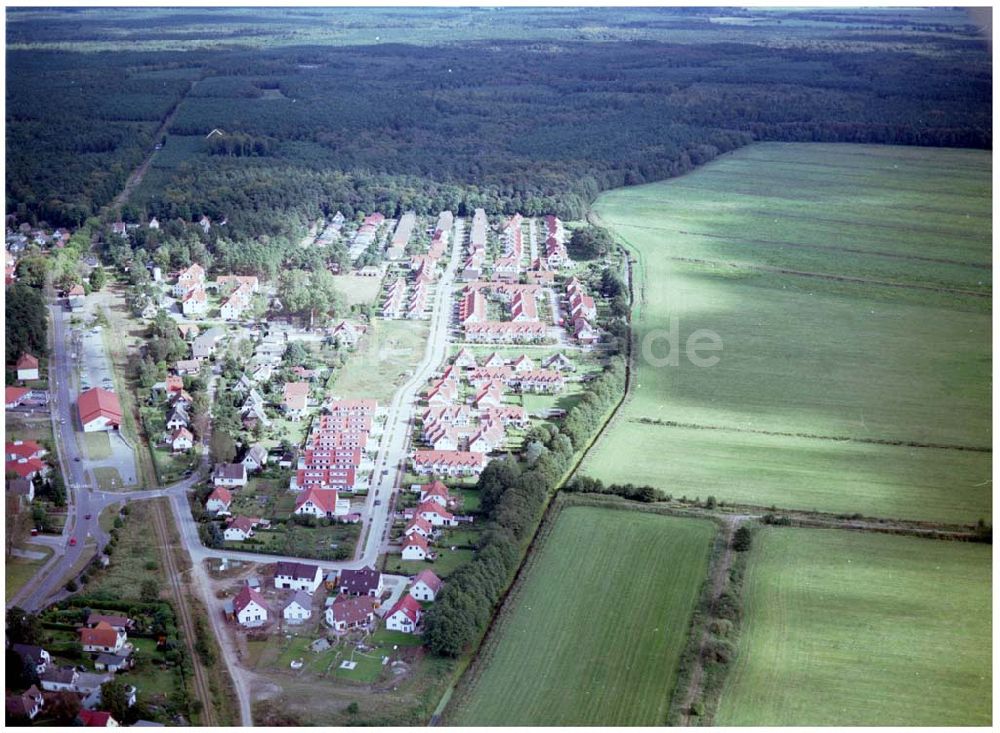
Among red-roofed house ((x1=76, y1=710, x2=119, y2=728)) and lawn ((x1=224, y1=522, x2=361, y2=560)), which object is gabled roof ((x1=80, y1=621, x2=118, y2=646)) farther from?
lawn ((x1=224, y1=522, x2=361, y2=560))

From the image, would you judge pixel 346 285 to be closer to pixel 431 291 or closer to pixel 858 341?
pixel 431 291

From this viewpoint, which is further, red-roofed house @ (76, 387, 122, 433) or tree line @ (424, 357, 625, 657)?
red-roofed house @ (76, 387, 122, 433)

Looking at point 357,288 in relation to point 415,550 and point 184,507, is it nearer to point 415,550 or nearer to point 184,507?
point 184,507

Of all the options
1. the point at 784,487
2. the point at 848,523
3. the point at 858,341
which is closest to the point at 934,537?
the point at 848,523

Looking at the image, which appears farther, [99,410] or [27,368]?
[27,368]

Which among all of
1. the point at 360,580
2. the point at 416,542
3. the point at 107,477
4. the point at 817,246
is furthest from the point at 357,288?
the point at 360,580

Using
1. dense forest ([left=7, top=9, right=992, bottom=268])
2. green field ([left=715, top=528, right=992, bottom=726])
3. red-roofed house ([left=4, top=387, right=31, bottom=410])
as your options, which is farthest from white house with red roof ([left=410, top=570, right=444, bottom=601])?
dense forest ([left=7, top=9, right=992, bottom=268])
